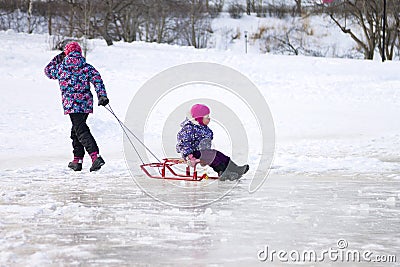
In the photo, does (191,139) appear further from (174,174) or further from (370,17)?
(370,17)

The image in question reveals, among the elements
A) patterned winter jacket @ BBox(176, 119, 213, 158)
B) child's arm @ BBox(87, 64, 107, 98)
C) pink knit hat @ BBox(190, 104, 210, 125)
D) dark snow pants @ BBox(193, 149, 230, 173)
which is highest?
child's arm @ BBox(87, 64, 107, 98)

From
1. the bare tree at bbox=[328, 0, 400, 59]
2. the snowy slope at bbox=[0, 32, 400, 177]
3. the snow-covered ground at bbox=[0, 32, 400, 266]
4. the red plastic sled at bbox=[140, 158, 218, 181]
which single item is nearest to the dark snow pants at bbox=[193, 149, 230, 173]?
the red plastic sled at bbox=[140, 158, 218, 181]

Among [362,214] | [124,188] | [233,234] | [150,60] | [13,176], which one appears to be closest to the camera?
[233,234]

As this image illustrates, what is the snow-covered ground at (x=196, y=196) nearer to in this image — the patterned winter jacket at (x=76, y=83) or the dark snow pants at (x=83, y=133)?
the dark snow pants at (x=83, y=133)

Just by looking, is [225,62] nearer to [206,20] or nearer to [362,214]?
[206,20]

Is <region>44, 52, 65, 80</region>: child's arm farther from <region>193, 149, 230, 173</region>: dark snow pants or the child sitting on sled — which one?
<region>193, 149, 230, 173</region>: dark snow pants

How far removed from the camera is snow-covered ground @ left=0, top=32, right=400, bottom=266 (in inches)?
156

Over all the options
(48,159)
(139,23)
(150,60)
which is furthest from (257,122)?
(139,23)

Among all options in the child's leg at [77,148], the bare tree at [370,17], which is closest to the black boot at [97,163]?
the child's leg at [77,148]

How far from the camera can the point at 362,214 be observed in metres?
4.99

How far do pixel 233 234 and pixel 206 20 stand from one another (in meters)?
32.1

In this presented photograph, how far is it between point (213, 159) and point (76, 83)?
1829 mm

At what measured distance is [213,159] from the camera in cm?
680

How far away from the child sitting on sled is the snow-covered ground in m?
0.18
